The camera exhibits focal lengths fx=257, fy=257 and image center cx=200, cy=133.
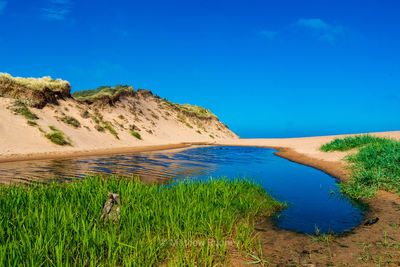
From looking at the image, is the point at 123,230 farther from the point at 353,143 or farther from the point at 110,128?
the point at 110,128

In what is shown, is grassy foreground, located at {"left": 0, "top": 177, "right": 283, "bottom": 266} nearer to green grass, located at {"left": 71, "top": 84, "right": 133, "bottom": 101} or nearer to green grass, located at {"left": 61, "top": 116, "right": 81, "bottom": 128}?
green grass, located at {"left": 61, "top": 116, "right": 81, "bottom": 128}

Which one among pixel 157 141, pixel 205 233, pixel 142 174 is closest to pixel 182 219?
pixel 205 233

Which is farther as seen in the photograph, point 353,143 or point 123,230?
point 353,143

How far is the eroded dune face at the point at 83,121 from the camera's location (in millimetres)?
24750

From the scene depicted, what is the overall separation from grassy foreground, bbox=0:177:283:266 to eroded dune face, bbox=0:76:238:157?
18.1 m

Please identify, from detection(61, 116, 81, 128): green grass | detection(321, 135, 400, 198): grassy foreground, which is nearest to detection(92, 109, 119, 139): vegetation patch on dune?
detection(61, 116, 81, 128): green grass

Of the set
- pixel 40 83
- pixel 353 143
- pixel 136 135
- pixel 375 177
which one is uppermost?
pixel 40 83

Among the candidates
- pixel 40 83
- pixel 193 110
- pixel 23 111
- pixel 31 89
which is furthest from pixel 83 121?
pixel 193 110

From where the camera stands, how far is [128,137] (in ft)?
122

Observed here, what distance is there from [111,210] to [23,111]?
28.2 metres

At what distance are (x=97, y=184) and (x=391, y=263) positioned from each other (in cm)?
737

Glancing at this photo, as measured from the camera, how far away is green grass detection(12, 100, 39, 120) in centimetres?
2742

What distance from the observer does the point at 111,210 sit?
574cm

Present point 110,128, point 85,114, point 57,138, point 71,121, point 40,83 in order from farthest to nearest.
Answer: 1. point 110,128
2. point 85,114
3. point 40,83
4. point 71,121
5. point 57,138
